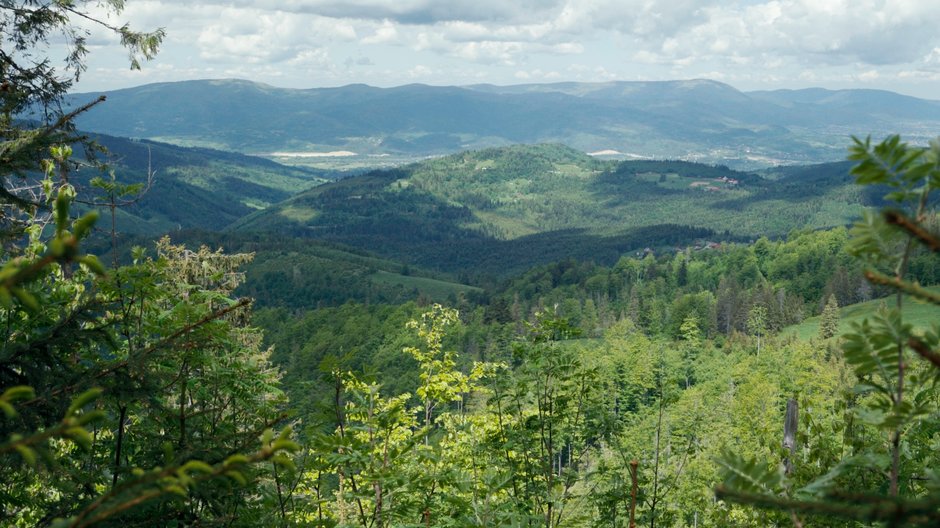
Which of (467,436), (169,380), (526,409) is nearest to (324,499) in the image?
(169,380)

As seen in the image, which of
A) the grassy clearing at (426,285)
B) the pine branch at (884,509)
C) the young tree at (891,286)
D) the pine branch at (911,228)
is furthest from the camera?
the grassy clearing at (426,285)

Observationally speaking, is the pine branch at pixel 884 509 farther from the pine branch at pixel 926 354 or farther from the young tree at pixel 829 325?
the young tree at pixel 829 325

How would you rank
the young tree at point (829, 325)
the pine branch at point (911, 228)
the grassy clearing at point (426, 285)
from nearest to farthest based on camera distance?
the pine branch at point (911, 228), the young tree at point (829, 325), the grassy clearing at point (426, 285)

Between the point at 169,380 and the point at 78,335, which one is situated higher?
the point at 78,335

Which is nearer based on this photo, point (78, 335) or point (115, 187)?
point (78, 335)

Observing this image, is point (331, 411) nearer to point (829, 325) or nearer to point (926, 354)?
point (926, 354)

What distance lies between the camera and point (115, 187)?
5.93m

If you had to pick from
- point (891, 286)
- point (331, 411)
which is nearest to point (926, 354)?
point (891, 286)

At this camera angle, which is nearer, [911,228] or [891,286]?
[911,228]

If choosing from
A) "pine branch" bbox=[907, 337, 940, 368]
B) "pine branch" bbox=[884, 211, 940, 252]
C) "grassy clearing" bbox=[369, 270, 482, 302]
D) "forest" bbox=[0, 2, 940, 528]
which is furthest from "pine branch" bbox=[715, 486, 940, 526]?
"grassy clearing" bbox=[369, 270, 482, 302]

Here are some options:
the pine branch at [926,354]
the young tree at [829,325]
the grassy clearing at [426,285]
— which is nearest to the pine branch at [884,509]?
the pine branch at [926,354]

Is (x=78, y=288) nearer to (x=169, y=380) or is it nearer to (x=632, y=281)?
(x=169, y=380)

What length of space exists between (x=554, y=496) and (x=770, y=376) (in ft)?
Answer: 193

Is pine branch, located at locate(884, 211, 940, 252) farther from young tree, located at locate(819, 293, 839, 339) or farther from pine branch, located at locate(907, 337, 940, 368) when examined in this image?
young tree, located at locate(819, 293, 839, 339)
